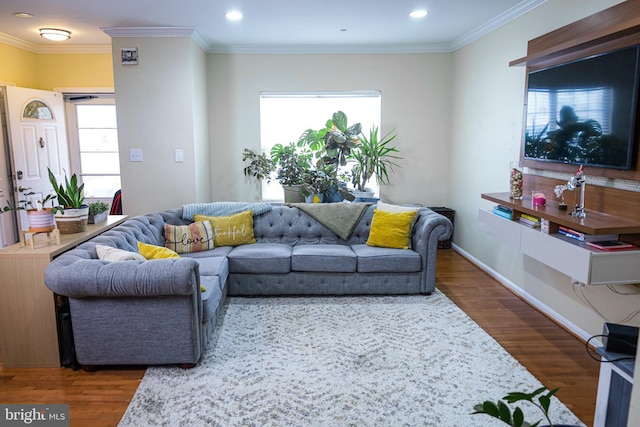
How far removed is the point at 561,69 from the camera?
Result: 3.06m

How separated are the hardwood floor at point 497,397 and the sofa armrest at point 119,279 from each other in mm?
531

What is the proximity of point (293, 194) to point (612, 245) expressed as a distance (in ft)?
11.1

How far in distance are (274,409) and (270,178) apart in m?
3.61

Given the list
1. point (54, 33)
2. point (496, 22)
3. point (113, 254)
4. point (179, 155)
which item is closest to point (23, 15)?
point (54, 33)

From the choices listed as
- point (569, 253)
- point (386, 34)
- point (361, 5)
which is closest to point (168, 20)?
point (361, 5)

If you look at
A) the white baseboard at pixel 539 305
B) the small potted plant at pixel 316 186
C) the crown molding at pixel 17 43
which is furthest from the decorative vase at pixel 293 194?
the crown molding at pixel 17 43

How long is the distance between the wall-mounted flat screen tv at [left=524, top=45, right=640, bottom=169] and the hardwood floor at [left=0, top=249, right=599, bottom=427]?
4.00ft

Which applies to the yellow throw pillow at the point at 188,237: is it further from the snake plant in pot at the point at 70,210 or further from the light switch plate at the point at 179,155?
the light switch plate at the point at 179,155

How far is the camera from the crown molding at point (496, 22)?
3.70m

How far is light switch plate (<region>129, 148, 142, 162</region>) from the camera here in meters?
4.83

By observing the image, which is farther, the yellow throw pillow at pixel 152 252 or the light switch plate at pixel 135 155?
the light switch plate at pixel 135 155

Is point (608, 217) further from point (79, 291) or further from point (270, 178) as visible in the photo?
point (270, 178)

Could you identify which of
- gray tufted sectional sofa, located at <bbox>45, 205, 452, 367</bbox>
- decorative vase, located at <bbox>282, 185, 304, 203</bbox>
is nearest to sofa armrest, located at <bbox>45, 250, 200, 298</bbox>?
gray tufted sectional sofa, located at <bbox>45, 205, 452, 367</bbox>

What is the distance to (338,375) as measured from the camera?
2.63m
